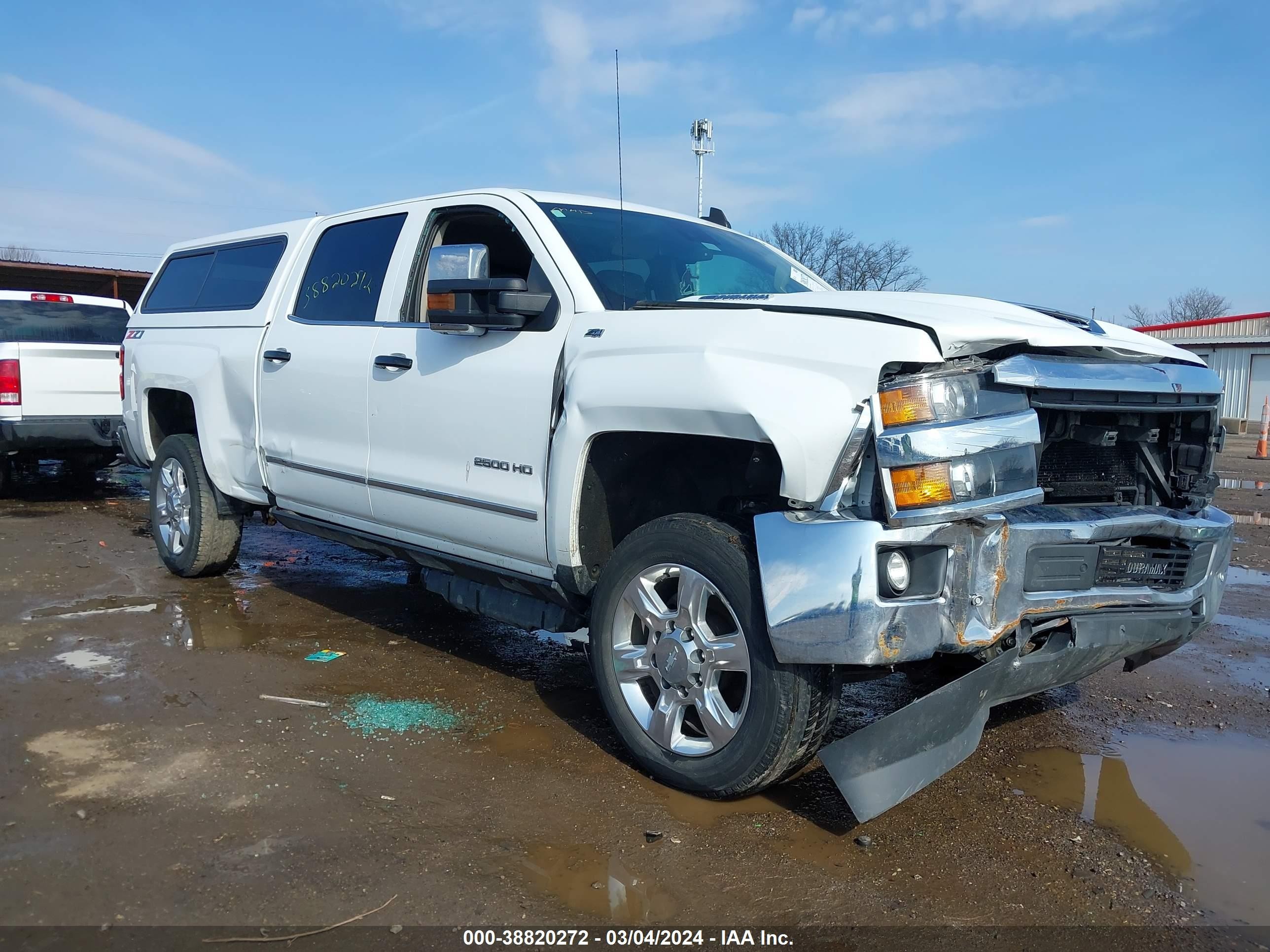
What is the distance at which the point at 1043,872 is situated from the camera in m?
2.82

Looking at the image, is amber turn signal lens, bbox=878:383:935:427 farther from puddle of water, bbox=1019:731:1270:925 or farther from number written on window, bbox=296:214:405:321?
number written on window, bbox=296:214:405:321

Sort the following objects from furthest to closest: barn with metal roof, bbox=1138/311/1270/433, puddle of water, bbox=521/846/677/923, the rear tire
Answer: barn with metal roof, bbox=1138/311/1270/433
the rear tire
puddle of water, bbox=521/846/677/923

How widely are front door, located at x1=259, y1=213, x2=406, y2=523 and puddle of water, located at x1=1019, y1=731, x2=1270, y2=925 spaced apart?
3.06m

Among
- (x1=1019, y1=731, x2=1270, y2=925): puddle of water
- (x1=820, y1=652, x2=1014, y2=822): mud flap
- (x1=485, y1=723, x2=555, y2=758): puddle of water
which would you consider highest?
(x1=820, y1=652, x2=1014, y2=822): mud flap

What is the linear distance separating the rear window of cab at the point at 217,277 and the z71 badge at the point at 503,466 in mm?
2260

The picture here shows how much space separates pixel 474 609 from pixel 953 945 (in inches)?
90.9

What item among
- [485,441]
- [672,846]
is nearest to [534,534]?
[485,441]

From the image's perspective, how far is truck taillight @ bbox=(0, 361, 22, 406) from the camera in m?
9.05

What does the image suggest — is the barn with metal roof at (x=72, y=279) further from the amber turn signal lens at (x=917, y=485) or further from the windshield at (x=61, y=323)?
the amber turn signal lens at (x=917, y=485)

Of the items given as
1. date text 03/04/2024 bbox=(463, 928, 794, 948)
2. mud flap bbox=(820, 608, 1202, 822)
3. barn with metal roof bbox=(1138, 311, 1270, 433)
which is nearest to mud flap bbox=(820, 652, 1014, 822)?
mud flap bbox=(820, 608, 1202, 822)

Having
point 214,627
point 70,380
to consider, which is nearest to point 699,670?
point 214,627

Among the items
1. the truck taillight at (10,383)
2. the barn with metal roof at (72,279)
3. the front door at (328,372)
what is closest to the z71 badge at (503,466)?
the front door at (328,372)

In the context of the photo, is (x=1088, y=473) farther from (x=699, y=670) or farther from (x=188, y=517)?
(x=188, y=517)

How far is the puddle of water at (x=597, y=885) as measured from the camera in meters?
2.59
